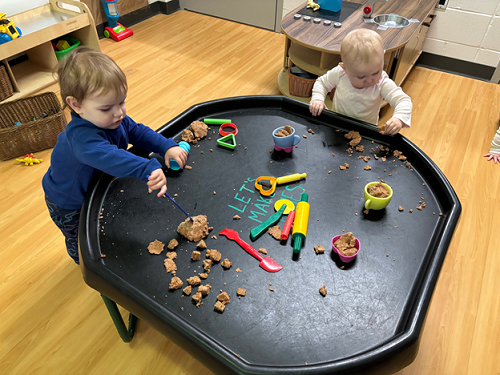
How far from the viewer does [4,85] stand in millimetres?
2178

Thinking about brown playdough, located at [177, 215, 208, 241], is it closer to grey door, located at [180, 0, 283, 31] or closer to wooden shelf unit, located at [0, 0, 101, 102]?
wooden shelf unit, located at [0, 0, 101, 102]

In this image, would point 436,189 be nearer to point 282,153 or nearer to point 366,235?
point 366,235

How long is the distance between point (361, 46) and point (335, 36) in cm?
100

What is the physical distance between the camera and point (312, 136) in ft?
3.97

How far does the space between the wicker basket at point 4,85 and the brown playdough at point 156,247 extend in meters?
1.94

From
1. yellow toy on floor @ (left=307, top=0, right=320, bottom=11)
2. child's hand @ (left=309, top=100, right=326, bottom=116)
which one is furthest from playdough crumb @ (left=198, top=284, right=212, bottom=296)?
yellow toy on floor @ (left=307, top=0, right=320, bottom=11)

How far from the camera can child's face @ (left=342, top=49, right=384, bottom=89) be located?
4.02ft

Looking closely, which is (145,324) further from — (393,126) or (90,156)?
(393,126)

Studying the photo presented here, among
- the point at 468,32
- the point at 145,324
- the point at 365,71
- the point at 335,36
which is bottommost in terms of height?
the point at 145,324

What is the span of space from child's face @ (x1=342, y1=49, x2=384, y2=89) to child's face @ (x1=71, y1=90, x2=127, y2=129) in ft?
2.66

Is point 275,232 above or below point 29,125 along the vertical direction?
above

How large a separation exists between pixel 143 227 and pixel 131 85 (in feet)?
6.51

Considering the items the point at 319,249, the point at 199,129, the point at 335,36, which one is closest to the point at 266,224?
the point at 319,249

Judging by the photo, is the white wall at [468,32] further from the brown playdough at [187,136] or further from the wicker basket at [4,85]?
the wicker basket at [4,85]
